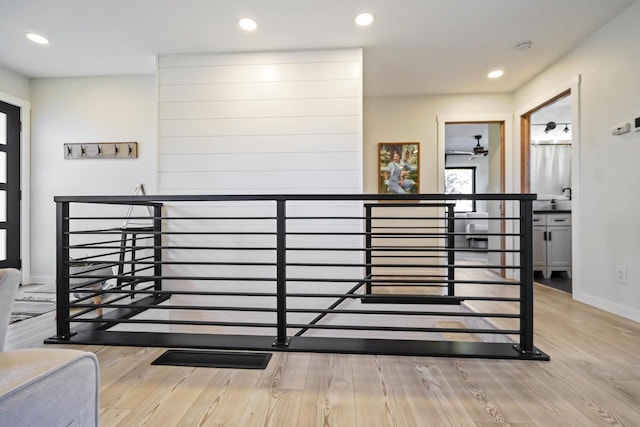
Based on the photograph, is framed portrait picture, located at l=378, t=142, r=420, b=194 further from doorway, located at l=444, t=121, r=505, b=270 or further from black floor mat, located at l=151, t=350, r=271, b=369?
black floor mat, located at l=151, t=350, r=271, b=369

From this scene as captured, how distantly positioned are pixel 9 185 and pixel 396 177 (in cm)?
478

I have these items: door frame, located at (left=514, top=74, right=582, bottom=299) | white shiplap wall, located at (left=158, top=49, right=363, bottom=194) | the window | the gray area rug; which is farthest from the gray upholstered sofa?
the window

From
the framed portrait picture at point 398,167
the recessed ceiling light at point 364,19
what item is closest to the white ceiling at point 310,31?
the recessed ceiling light at point 364,19

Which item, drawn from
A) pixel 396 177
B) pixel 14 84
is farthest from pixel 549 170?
pixel 14 84

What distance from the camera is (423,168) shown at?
4.34 m

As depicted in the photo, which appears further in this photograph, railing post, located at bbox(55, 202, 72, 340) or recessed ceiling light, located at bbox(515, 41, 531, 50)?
recessed ceiling light, located at bbox(515, 41, 531, 50)

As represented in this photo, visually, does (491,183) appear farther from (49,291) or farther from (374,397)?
(49,291)

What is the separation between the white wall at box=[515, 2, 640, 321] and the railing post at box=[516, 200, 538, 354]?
56.2 inches

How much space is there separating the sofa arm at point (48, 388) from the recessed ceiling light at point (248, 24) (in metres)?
2.75

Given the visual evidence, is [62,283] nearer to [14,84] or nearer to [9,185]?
[9,185]

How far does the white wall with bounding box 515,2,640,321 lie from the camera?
7.99ft

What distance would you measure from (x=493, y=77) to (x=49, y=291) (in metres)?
5.61

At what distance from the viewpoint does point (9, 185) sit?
3.63m

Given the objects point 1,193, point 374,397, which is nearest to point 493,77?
point 374,397
